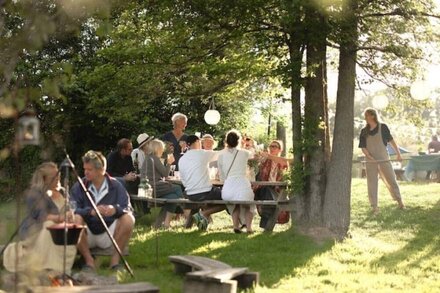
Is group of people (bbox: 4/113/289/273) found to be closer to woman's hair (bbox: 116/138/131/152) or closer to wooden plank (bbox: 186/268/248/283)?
woman's hair (bbox: 116/138/131/152)

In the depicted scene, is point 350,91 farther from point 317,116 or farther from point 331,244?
point 331,244

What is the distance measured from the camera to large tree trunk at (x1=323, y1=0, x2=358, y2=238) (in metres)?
9.93

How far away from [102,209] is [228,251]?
1.95 m

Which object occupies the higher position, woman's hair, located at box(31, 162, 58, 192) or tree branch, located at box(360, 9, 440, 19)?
tree branch, located at box(360, 9, 440, 19)

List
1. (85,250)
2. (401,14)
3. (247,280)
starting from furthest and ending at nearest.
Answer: (401,14)
(85,250)
(247,280)

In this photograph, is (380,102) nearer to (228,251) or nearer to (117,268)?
(228,251)

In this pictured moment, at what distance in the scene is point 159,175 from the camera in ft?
36.4

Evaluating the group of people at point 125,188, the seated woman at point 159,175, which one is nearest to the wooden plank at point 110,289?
the group of people at point 125,188

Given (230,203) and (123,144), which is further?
(123,144)

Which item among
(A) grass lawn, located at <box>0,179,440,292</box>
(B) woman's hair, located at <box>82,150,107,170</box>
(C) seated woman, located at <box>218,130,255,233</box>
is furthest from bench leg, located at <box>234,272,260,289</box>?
(C) seated woman, located at <box>218,130,255,233</box>

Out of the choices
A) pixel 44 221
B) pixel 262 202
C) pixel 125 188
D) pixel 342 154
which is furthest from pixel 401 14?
pixel 44 221

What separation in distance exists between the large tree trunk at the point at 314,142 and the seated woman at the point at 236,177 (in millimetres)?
703

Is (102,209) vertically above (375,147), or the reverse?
(375,147)

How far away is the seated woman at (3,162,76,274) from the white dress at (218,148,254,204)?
3.38 m
